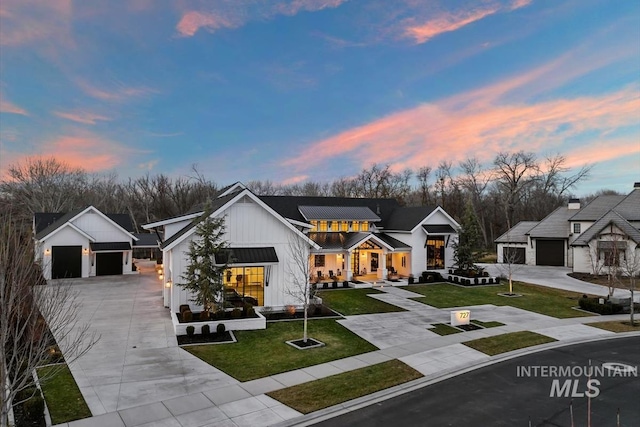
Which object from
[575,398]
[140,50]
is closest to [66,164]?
[140,50]

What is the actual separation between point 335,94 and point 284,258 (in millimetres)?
19910

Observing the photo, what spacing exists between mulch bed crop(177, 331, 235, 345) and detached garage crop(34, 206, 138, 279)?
22930mm

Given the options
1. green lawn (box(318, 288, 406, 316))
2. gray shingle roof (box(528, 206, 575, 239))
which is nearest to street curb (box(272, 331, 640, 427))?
green lawn (box(318, 288, 406, 316))

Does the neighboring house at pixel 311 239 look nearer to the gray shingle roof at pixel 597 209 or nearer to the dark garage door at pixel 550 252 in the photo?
the dark garage door at pixel 550 252

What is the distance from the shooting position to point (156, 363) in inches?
542

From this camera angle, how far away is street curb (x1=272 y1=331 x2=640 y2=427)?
9961 millimetres

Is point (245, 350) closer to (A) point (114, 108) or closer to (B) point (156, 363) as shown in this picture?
(B) point (156, 363)

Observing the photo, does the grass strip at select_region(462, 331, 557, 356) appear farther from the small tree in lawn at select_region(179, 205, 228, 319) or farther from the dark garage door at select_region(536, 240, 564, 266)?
the dark garage door at select_region(536, 240, 564, 266)

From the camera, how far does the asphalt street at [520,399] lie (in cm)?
991

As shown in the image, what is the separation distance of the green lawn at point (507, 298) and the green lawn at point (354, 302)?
329 centimetres

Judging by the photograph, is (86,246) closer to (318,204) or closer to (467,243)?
(318,204)

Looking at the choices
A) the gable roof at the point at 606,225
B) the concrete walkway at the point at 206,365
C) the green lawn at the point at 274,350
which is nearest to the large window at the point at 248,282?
the green lawn at the point at 274,350

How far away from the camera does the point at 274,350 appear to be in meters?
15.5

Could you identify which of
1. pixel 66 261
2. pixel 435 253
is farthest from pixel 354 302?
pixel 66 261
